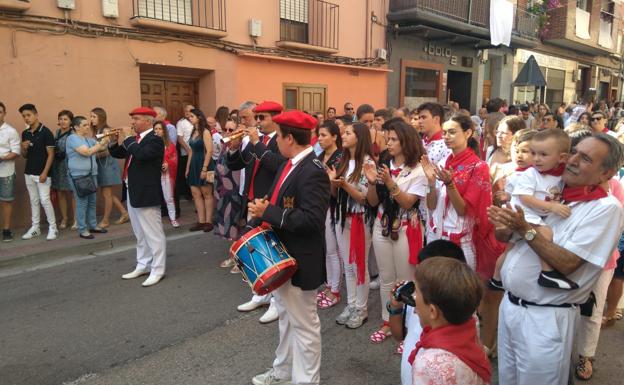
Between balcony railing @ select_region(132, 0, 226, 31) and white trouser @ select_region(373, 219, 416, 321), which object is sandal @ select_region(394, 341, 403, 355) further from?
balcony railing @ select_region(132, 0, 226, 31)

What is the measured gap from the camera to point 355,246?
13.8 ft

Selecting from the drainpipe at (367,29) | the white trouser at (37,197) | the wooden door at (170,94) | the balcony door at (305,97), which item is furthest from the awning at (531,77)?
the white trouser at (37,197)

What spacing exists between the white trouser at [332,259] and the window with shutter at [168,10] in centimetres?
644

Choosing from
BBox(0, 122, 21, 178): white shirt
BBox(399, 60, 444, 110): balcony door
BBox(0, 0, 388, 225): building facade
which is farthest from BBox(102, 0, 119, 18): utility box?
BBox(399, 60, 444, 110): balcony door

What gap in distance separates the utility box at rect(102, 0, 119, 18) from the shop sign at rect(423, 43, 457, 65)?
33.6ft

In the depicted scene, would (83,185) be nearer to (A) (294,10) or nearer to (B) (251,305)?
(B) (251,305)

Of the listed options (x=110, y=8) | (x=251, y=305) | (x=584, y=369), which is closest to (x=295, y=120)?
(x=251, y=305)

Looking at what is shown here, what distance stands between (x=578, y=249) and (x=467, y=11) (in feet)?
49.4

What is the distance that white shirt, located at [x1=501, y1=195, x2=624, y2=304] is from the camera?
6.98 feet

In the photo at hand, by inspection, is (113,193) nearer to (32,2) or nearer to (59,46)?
(59,46)

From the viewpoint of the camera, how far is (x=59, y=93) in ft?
25.3

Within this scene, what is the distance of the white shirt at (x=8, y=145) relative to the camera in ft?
21.9

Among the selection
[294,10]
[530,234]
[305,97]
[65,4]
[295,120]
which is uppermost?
[294,10]

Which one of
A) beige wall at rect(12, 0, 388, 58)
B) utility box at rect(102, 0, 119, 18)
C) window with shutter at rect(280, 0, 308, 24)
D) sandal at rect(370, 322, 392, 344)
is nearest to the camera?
sandal at rect(370, 322, 392, 344)
